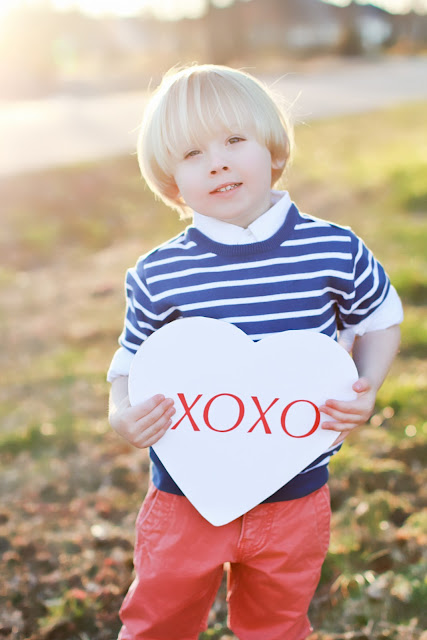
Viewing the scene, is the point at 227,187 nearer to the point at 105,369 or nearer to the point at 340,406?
the point at 340,406

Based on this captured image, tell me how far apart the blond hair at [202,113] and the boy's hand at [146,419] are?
55 centimetres

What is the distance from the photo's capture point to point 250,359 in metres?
1.56

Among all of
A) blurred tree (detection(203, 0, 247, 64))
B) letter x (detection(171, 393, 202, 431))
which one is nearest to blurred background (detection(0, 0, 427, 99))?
blurred tree (detection(203, 0, 247, 64))

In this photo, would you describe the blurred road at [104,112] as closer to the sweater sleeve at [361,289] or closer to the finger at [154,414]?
the sweater sleeve at [361,289]

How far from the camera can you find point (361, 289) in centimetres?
160

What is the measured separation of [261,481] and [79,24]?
48323mm

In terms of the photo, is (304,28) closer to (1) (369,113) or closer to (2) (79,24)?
(2) (79,24)

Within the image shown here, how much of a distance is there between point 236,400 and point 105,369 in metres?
2.69

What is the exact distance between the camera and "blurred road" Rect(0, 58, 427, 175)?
9023 mm

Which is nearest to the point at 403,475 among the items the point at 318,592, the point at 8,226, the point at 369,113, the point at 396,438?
the point at 396,438

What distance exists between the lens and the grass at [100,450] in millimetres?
2232

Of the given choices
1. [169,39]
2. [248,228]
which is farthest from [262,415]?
[169,39]

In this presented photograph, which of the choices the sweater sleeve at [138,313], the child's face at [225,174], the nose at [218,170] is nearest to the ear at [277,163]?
the child's face at [225,174]

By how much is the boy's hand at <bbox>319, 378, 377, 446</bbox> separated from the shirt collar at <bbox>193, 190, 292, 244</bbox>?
1.30 feet
